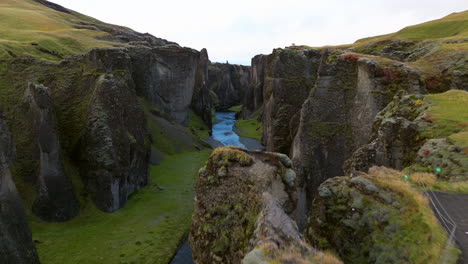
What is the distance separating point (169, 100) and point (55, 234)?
6130cm

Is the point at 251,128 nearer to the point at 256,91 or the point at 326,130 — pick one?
the point at 256,91

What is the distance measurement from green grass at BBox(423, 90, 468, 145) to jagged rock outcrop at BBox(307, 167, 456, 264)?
17.4 ft

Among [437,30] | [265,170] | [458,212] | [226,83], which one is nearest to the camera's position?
[458,212]

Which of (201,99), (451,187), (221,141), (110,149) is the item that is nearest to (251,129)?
(221,141)

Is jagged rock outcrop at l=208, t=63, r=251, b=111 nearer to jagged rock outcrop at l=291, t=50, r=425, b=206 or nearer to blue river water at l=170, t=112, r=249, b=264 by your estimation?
blue river water at l=170, t=112, r=249, b=264

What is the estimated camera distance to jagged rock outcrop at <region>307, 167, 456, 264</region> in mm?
10000

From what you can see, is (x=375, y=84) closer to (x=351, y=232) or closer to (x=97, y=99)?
(x=351, y=232)

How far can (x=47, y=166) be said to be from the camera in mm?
32500

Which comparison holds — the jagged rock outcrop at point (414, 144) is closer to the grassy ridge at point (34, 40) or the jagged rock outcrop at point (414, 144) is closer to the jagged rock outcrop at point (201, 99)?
the grassy ridge at point (34, 40)

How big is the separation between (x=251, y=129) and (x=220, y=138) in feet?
46.8

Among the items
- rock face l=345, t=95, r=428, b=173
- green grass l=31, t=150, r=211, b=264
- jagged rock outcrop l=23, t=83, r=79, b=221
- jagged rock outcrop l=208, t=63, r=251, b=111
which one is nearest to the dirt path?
rock face l=345, t=95, r=428, b=173

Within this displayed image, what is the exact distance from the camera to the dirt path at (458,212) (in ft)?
31.0

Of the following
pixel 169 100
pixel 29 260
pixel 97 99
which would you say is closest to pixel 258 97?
pixel 169 100

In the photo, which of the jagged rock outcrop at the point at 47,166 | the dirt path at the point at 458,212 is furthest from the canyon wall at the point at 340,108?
the jagged rock outcrop at the point at 47,166
